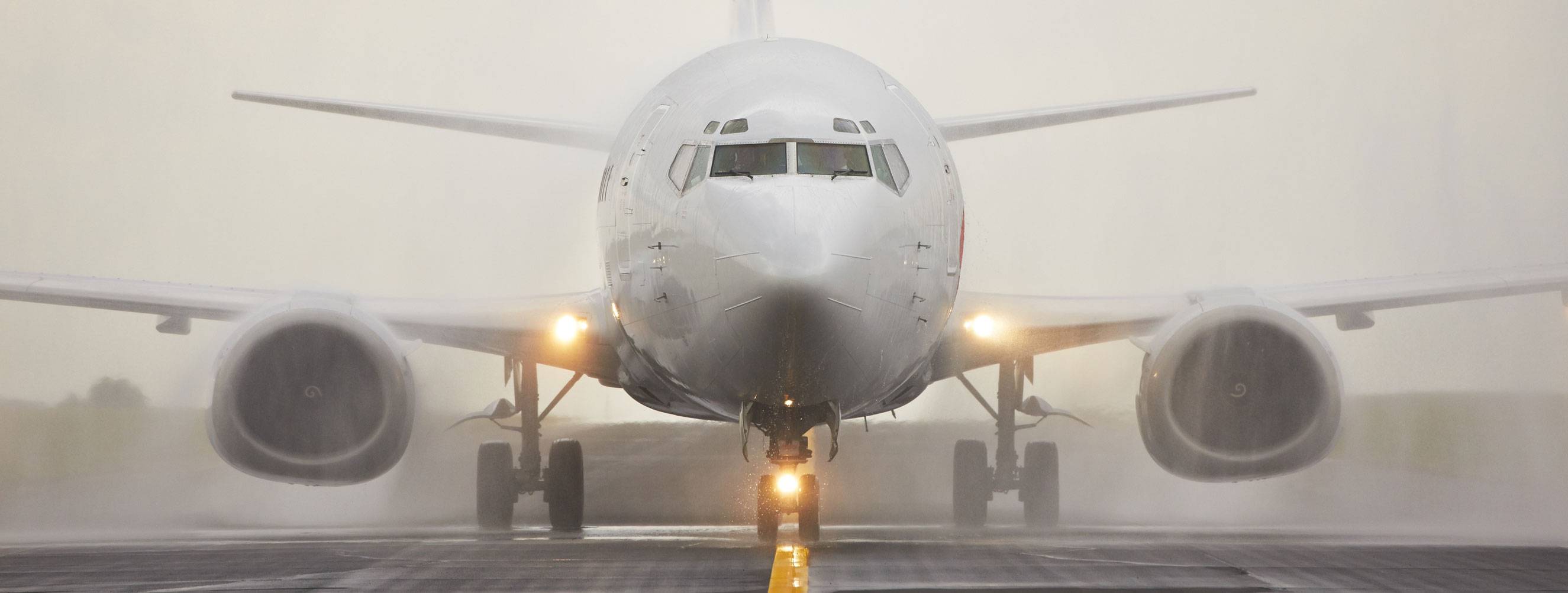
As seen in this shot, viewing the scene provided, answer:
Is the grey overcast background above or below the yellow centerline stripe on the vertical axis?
above

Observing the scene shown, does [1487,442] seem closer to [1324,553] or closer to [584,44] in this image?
[1324,553]

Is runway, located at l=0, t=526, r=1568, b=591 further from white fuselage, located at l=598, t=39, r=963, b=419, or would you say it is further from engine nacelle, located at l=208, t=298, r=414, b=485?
white fuselage, located at l=598, t=39, r=963, b=419

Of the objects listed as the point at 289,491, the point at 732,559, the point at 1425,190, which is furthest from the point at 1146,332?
the point at 289,491

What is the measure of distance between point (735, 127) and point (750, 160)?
389 millimetres

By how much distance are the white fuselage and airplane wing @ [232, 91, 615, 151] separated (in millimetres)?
2118

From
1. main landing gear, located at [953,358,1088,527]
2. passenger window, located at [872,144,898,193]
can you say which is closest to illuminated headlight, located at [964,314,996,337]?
main landing gear, located at [953,358,1088,527]

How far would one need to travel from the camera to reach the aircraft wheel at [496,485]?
16.7 m

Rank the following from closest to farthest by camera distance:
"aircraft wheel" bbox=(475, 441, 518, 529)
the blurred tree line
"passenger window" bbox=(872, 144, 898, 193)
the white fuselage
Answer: the white fuselage → "passenger window" bbox=(872, 144, 898, 193) → the blurred tree line → "aircraft wheel" bbox=(475, 441, 518, 529)

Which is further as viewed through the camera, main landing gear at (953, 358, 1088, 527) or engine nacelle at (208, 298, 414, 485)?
main landing gear at (953, 358, 1088, 527)

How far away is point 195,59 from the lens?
56.2 ft

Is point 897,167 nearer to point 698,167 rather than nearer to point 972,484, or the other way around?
point 698,167

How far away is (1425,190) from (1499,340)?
159cm

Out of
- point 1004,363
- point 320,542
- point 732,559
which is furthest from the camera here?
point 1004,363

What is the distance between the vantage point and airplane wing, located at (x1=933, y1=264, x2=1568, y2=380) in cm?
1403
